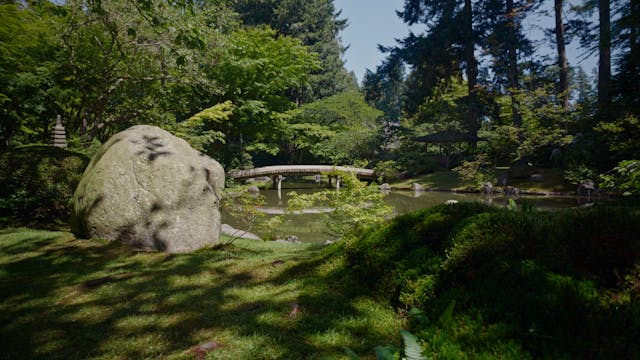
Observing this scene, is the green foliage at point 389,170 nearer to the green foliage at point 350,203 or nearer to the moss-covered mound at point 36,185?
the green foliage at point 350,203

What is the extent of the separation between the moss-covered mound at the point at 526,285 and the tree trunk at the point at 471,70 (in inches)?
905

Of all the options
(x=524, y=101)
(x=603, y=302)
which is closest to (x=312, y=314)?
(x=603, y=302)

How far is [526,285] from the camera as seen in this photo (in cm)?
198

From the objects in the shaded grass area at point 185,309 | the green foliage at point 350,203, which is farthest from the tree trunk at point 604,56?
the shaded grass area at point 185,309

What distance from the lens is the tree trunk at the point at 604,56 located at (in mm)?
14859

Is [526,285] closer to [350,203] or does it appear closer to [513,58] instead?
[350,203]

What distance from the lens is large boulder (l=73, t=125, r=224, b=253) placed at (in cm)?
534

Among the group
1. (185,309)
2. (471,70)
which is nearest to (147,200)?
(185,309)

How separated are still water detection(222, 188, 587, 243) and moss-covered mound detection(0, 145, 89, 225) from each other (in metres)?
4.52

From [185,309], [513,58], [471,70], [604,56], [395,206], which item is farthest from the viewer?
[471,70]

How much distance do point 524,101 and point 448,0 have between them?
10017mm

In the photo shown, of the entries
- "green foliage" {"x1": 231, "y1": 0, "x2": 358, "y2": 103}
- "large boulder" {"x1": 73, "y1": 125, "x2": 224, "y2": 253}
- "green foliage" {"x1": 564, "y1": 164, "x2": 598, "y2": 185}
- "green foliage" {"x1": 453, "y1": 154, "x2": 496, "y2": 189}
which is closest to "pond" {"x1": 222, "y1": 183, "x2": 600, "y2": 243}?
"green foliage" {"x1": 564, "y1": 164, "x2": 598, "y2": 185}

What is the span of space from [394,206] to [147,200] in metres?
8.31

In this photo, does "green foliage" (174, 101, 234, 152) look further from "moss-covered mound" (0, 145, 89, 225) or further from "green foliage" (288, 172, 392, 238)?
"green foliage" (288, 172, 392, 238)
